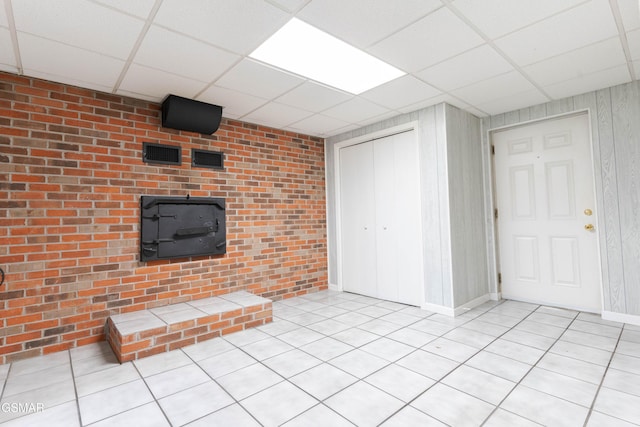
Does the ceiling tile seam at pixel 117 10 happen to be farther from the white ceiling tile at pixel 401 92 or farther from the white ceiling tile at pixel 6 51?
the white ceiling tile at pixel 401 92

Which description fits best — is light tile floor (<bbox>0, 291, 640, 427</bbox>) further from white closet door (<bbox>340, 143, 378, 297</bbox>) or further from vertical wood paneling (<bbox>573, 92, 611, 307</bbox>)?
white closet door (<bbox>340, 143, 378, 297</bbox>)

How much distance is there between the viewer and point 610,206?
3.51 metres

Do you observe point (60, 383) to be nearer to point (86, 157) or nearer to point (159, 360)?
point (159, 360)

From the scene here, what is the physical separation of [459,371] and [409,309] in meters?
1.70

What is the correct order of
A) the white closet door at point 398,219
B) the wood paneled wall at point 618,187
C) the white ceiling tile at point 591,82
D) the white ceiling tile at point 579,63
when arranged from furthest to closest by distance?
the white closet door at point 398,219 → the wood paneled wall at point 618,187 → the white ceiling tile at point 591,82 → the white ceiling tile at point 579,63

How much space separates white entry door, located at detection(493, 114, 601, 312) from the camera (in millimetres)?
3805

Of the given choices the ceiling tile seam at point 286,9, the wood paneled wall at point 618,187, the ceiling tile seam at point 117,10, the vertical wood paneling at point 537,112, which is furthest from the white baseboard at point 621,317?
the ceiling tile seam at point 117,10

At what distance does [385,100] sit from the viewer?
12.4 ft

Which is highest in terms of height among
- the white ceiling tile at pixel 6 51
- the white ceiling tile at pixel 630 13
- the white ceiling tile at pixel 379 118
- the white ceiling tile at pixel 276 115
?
the white ceiling tile at pixel 379 118

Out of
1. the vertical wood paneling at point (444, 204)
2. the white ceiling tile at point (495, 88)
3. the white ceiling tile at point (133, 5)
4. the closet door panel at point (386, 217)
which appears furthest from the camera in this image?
the closet door panel at point (386, 217)

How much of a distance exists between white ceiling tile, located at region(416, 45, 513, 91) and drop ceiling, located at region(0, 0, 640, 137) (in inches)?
0.4

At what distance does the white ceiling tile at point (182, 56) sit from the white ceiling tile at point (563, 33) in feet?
7.71

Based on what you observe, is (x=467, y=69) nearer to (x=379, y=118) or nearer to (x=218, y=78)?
(x=379, y=118)

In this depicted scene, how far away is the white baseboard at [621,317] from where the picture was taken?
3351 millimetres
